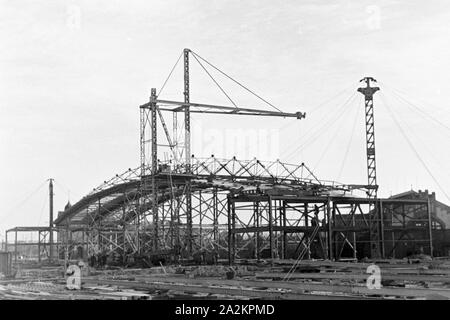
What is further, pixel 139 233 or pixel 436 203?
pixel 436 203

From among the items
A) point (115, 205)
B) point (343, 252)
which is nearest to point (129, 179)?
point (115, 205)

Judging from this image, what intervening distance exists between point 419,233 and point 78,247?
45.7 meters

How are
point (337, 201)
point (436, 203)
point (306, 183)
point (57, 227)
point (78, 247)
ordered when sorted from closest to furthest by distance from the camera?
point (337, 201), point (306, 183), point (436, 203), point (78, 247), point (57, 227)

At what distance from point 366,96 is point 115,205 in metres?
35.1

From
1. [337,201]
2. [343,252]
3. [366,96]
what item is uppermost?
[366,96]

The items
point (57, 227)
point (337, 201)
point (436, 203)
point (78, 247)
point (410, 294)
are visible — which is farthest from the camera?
point (57, 227)

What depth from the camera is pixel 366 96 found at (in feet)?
224

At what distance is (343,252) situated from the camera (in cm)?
7181
